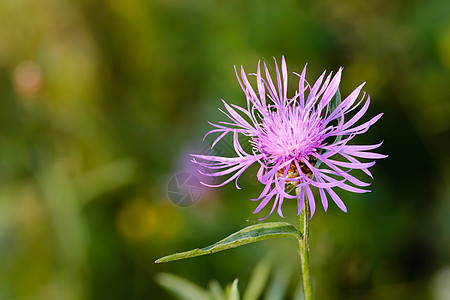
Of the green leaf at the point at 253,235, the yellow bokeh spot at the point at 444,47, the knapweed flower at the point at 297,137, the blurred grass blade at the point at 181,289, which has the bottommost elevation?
the blurred grass blade at the point at 181,289

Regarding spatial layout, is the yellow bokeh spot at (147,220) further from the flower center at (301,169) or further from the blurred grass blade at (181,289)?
the flower center at (301,169)

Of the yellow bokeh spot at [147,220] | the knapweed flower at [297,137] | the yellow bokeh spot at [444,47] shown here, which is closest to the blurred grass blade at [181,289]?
the knapweed flower at [297,137]

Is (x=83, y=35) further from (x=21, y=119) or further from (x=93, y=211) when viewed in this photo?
(x=93, y=211)

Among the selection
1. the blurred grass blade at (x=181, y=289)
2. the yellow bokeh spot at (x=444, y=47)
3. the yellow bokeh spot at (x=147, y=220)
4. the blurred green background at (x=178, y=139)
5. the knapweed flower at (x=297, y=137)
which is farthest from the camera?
the yellow bokeh spot at (x=444, y=47)

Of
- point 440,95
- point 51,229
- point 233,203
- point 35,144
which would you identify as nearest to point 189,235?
point 233,203

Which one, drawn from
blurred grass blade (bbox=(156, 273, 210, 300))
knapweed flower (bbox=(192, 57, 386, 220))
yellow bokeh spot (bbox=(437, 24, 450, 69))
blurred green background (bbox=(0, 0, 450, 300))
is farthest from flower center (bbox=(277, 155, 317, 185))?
yellow bokeh spot (bbox=(437, 24, 450, 69))

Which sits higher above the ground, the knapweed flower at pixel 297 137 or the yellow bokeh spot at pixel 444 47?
the yellow bokeh spot at pixel 444 47

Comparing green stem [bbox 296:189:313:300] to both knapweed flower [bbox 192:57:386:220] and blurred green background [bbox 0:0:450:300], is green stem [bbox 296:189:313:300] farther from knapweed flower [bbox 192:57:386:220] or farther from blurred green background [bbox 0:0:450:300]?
blurred green background [bbox 0:0:450:300]

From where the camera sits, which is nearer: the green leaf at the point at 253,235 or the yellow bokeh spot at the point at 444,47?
the green leaf at the point at 253,235
